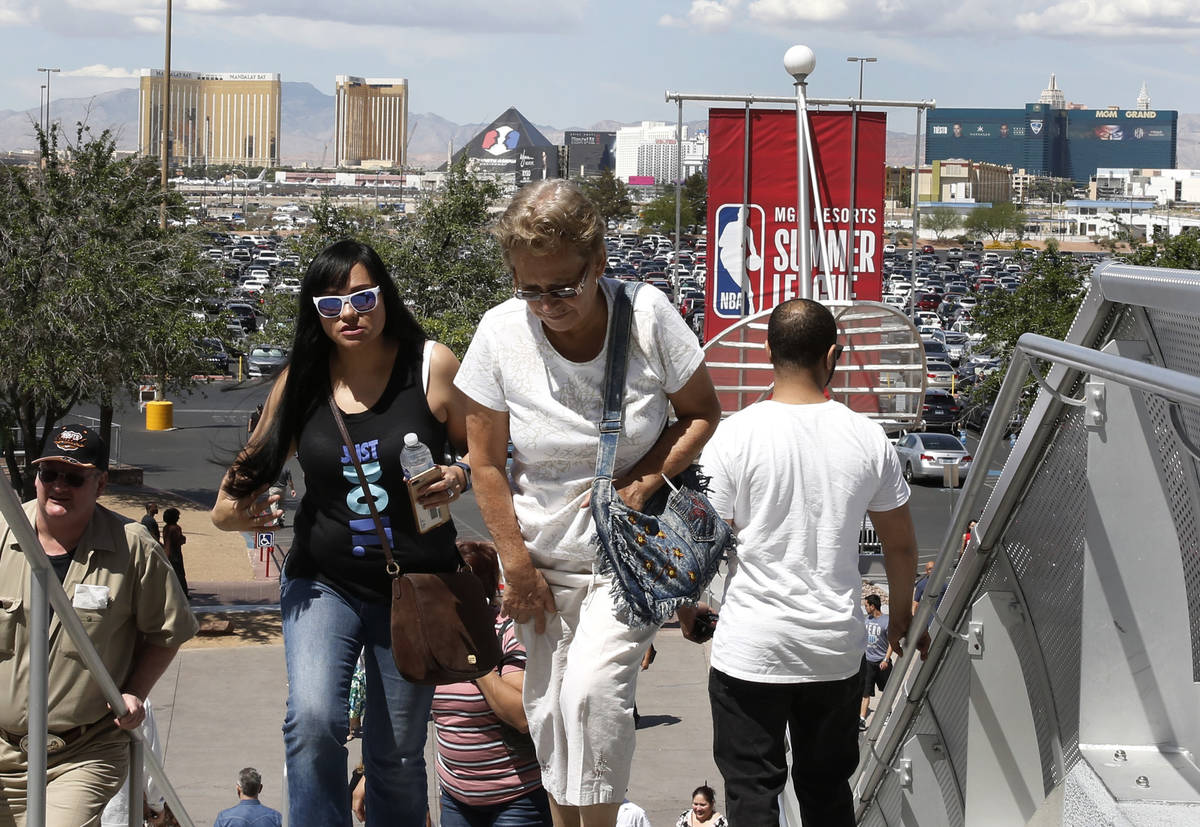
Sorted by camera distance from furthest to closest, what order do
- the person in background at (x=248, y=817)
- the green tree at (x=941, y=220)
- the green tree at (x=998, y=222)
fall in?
the green tree at (x=941, y=220), the green tree at (x=998, y=222), the person in background at (x=248, y=817)

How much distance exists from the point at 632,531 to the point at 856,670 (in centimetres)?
80

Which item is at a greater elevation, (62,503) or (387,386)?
(387,386)

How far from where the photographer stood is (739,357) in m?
11.9

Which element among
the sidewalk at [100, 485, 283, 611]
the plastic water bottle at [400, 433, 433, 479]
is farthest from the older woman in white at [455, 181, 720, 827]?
the sidewalk at [100, 485, 283, 611]

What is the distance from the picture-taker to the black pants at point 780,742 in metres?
3.49

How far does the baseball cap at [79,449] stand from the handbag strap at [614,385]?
145 centimetres

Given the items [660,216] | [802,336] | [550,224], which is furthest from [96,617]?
[660,216]

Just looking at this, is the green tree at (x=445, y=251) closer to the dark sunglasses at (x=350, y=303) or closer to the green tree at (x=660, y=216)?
the dark sunglasses at (x=350, y=303)

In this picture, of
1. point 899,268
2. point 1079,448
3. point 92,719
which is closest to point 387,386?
point 92,719

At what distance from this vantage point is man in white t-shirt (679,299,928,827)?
11.3 feet

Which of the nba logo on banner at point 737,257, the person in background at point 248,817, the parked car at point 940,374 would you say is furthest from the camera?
the parked car at point 940,374

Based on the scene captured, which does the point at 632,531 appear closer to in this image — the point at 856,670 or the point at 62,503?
the point at 856,670

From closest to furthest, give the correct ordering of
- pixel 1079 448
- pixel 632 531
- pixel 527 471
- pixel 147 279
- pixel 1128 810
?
pixel 1128 810 < pixel 1079 448 < pixel 632 531 < pixel 527 471 < pixel 147 279

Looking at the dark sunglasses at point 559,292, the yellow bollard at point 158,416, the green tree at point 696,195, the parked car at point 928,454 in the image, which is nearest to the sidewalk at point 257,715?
the dark sunglasses at point 559,292
